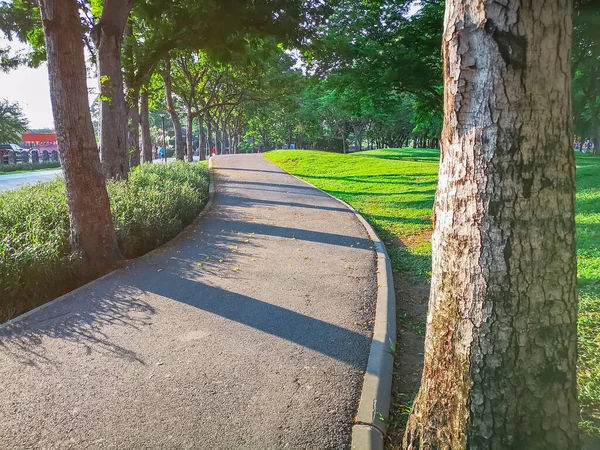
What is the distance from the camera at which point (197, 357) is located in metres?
3.87

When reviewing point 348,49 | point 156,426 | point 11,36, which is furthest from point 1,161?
point 156,426

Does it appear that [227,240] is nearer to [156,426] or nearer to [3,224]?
[3,224]

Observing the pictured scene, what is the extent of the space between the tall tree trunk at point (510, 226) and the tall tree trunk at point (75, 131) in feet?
18.7

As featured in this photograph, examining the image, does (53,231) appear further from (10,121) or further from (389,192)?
(10,121)

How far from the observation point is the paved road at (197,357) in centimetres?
291

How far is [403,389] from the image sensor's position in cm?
352

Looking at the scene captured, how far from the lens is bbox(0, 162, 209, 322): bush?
5.16 m

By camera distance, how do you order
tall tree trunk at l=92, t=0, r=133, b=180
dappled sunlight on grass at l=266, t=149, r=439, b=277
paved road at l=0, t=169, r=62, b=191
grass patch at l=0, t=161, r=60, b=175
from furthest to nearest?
grass patch at l=0, t=161, r=60, b=175 < paved road at l=0, t=169, r=62, b=191 < tall tree trunk at l=92, t=0, r=133, b=180 < dappled sunlight on grass at l=266, t=149, r=439, b=277

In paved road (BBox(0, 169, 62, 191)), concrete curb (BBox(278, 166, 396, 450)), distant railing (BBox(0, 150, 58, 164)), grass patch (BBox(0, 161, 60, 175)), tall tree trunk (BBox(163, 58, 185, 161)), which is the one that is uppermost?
tall tree trunk (BBox(163, 58, 185, 161))

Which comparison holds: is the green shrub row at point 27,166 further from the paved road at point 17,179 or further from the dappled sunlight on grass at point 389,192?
the dappled sunlight on grass at point 389,192

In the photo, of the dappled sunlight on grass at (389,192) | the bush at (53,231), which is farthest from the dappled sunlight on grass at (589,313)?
the bush at (53,231)

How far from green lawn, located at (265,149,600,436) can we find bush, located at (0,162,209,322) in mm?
4591

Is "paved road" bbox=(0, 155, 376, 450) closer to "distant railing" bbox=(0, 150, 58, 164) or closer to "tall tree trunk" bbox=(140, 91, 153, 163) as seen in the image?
"tall tree trunk" bbox=(140, 91, 153, 163)

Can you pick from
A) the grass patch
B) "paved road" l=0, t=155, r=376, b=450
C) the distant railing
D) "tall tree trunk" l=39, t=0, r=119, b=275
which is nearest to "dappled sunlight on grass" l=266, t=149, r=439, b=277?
"paved road" l=0, t=155, r=376, b=450
